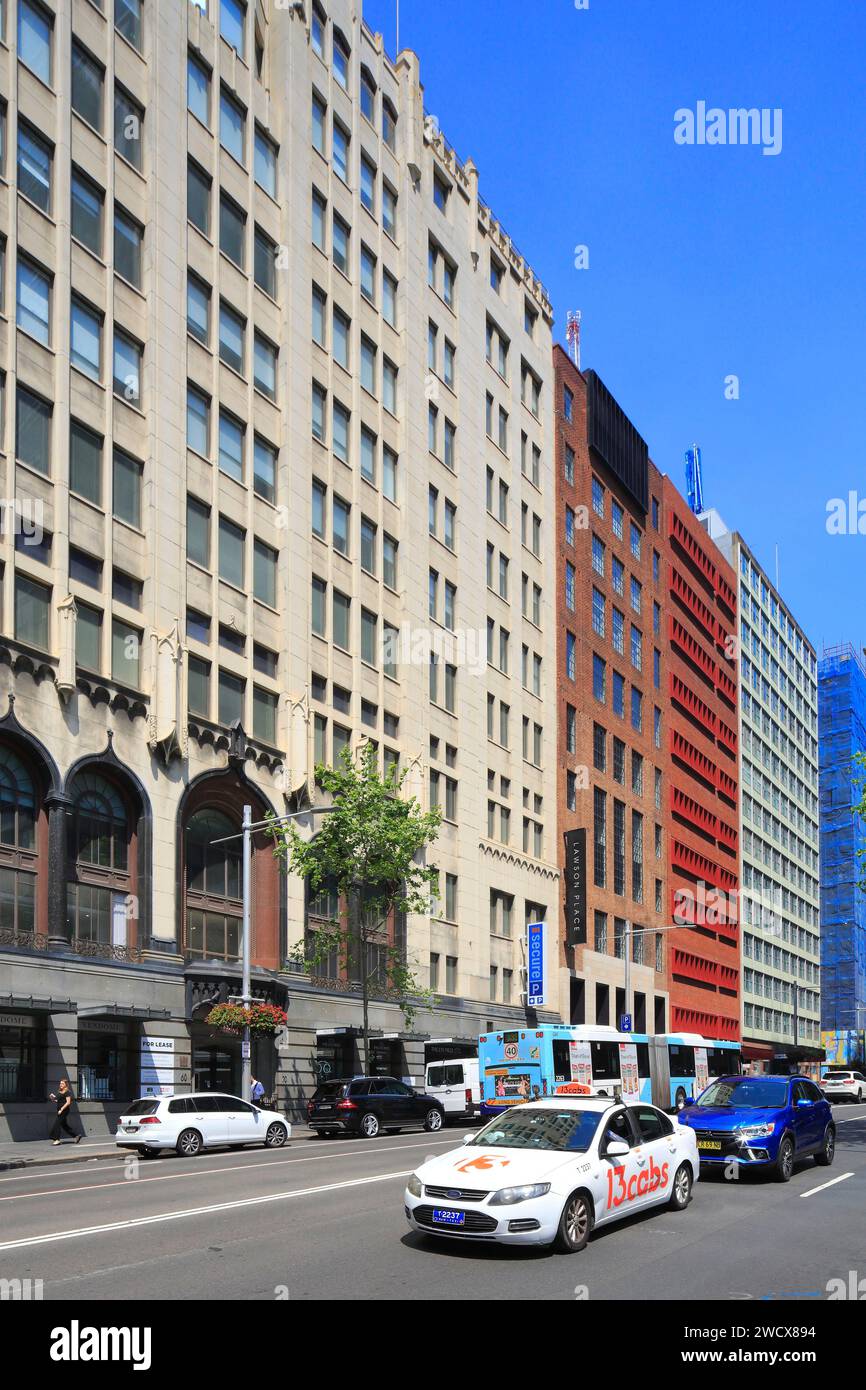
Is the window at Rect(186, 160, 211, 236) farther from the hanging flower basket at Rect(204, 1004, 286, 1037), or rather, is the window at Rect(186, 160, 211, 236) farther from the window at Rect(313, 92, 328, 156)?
the hanging flower basket at Rect(204, 1004, 286, 1037)

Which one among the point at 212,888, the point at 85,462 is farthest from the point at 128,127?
the point at 212,888

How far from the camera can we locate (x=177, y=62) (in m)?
46.2

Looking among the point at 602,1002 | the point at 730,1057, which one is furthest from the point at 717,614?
the point at 730,1057

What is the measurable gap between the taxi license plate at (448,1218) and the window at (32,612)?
26964 mm

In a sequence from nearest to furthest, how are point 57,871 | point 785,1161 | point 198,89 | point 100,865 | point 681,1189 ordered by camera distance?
1. point 681,1189
2. point 785,1161
3. point 57,871
4. point 100,865
5. point 198,89

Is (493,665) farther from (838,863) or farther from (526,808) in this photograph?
(838,863)

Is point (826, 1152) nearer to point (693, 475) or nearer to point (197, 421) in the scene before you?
point (197, 421)

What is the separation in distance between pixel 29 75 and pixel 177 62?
26.5 ft

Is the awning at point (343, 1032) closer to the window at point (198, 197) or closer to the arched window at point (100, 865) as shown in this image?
the arched window at point (100, 865)

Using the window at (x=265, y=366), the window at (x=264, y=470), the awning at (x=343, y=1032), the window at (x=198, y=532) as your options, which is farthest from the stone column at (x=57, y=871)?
the window at (x=265, y=366)

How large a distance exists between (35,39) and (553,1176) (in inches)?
1512

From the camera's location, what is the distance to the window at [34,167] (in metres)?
39.3

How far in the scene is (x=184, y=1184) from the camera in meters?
21.5

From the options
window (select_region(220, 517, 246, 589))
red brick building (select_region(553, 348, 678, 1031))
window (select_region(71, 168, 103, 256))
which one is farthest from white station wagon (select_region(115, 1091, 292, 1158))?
red brick building (select_region(553, 348, 678, 1031))
